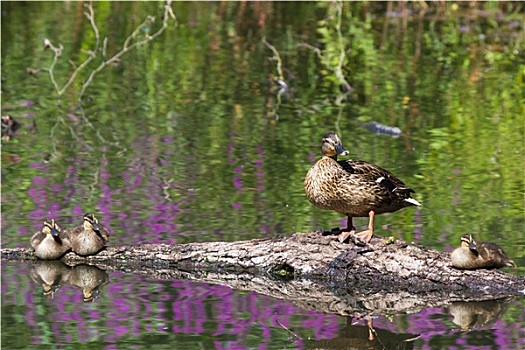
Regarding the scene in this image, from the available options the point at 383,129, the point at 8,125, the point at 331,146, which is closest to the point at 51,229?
the point at 331,146

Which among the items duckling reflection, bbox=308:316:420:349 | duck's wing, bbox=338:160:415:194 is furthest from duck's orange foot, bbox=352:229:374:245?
duckling reflection, bbox=308:316:420:349

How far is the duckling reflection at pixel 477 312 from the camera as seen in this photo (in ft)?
27.3

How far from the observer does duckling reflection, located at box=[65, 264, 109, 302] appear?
898 cm

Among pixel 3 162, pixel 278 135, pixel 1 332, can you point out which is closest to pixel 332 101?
pixel 278 135

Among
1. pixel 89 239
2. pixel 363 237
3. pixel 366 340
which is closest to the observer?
pixel 366 340

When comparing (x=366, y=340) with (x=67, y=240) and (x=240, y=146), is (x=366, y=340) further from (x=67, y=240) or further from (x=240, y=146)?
(x=240, y=146)

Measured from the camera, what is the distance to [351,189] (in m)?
9.26

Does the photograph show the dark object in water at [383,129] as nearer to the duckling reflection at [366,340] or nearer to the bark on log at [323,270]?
the bark on log at [323,270]

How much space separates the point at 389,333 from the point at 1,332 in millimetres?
2491

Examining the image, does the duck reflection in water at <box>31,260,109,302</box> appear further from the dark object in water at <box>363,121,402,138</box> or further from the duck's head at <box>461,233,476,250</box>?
the dark object in water at <box>363,121,402,138</box>

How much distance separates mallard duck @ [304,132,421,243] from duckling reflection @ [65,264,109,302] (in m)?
1.67

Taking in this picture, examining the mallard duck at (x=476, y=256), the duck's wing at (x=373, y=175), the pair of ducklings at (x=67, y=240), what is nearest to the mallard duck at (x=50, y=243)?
the pair of ducklings at (x=67, y=240)

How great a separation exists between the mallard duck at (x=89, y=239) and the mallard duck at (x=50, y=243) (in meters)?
0.07

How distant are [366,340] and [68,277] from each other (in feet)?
8.27
